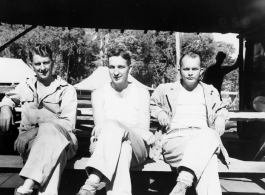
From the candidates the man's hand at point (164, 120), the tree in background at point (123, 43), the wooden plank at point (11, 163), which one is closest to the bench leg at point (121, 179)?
the man's hand at point (164, 120)

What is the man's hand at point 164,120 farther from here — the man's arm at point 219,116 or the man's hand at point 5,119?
the man's hand at point 5,119

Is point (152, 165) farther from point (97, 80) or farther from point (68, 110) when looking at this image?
point (97, 80)

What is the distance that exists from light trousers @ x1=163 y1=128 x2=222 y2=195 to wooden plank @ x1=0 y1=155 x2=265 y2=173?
0.52 feet

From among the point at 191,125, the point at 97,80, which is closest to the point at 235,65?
the point at 191,125

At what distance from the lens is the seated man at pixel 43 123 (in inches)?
99.3

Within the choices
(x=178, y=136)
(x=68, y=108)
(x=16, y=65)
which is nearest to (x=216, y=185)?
(x=178, y=136)

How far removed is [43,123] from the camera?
9.00 ft

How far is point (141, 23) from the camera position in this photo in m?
6.07

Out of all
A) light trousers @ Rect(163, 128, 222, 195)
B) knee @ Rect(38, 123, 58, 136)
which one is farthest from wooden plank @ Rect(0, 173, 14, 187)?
light trousers @ Rect(163, 128, 222, 195)

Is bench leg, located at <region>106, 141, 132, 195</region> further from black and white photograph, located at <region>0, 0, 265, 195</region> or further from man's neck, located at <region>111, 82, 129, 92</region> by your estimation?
man's neck, located at <region>111, 82, 129, 92</region>

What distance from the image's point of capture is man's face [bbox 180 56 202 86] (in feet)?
10.8

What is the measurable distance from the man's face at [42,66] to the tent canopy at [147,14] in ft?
7.16

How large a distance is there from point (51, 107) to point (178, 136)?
1280 millimetres

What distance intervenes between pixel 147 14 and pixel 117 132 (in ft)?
11.2
